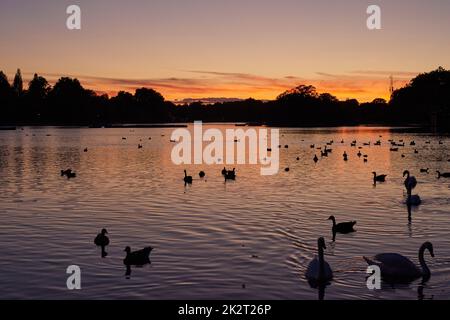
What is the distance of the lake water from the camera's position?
15117 mm

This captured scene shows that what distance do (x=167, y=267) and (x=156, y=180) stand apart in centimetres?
2661

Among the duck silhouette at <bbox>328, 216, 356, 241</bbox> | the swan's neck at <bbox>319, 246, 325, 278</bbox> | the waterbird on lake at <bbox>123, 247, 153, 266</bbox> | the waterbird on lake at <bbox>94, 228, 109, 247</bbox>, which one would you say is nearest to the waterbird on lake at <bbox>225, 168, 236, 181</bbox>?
the duck silhouette at <bbox>328, 216, 356, 241</bbox>

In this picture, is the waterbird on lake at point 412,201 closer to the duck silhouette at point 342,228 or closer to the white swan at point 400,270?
the duck silhouette at point 342,228

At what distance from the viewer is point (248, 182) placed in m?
41.8

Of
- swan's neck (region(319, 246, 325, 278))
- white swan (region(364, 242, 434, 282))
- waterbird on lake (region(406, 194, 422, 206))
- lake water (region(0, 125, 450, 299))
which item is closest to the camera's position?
lake water (region(0, 125, 450, 299))

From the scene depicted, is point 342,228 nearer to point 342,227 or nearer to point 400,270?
point 342,227

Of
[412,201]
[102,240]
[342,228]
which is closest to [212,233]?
[102,240]

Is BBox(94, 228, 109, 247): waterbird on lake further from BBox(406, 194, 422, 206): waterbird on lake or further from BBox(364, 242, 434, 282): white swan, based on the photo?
BBox(406, 194, 422, 206): waterbird on lake

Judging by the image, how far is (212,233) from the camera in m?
22.4

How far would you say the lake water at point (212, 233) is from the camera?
49.6 ft

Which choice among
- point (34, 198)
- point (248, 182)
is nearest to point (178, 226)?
point (34, 198)
